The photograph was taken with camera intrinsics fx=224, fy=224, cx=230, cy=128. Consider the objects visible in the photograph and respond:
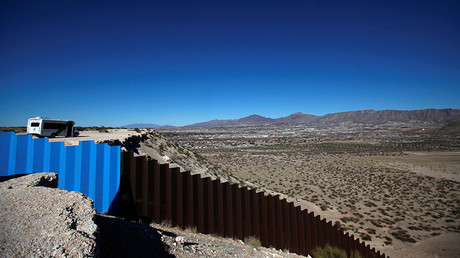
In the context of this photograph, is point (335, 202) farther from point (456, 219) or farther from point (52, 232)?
point (52, 232)

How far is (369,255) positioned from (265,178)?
19421 millimetres

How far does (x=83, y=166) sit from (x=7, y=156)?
196cm

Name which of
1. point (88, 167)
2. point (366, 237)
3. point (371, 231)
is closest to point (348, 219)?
point (371, 231)

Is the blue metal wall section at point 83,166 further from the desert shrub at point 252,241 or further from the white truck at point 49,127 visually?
the white truck at point 49,127

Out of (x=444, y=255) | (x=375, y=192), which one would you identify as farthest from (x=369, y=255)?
(x=375, y=192)

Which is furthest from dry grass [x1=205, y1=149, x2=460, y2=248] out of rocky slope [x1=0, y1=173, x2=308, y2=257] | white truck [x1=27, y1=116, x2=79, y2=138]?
white truck [x1=27, y1=116, x2=79, y2=138]

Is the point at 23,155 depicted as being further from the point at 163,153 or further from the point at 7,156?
the point at 163,153

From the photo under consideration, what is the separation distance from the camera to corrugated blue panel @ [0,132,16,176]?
4.84m

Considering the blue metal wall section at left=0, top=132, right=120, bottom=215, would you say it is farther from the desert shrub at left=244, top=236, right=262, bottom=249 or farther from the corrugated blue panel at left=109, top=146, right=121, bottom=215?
the desert shrub at left=244, top=236, right=262, bottom=249

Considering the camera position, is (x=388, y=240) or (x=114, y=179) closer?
(x=114, y=179)

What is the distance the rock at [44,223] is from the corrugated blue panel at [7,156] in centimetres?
246

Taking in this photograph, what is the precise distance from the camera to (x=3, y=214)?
2229 mm

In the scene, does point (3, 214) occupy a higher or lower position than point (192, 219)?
higher

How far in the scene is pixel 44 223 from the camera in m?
2.10
